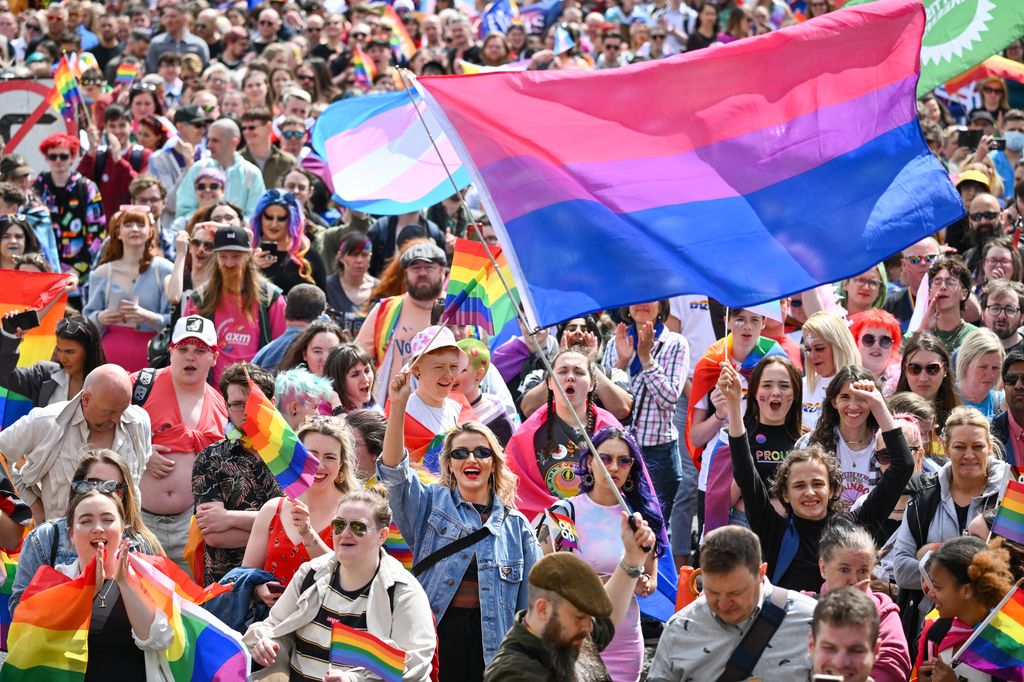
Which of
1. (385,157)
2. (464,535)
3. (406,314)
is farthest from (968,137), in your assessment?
(464,535)

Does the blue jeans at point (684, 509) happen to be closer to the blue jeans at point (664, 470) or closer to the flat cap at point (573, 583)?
the blue jeans at point (664, 470)

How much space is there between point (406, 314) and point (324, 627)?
392cm

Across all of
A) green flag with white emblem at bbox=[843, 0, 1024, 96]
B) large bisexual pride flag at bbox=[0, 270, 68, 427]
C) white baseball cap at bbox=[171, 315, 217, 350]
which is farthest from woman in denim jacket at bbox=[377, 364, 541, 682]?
green flag with white emblem at bbox=[843, 0, 1024, 96]

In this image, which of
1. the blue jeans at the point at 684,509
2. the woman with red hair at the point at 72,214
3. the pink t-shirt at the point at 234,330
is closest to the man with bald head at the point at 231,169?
the woman with red hair at the point at 72,214

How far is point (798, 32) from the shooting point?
24.0 ft

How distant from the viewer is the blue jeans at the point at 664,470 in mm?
10016

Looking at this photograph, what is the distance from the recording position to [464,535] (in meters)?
7.38

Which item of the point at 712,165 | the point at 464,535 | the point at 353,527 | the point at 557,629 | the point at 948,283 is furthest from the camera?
the point at 948,283

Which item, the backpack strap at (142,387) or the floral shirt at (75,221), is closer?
the backpack strap at (142,387)

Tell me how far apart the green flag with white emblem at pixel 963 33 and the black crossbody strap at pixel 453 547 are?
4.31 m

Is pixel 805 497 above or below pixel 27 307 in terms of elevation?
above

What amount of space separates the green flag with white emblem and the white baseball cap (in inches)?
161

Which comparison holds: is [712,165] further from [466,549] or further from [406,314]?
[406,314]

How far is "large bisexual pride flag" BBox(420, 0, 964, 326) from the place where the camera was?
6.80m
